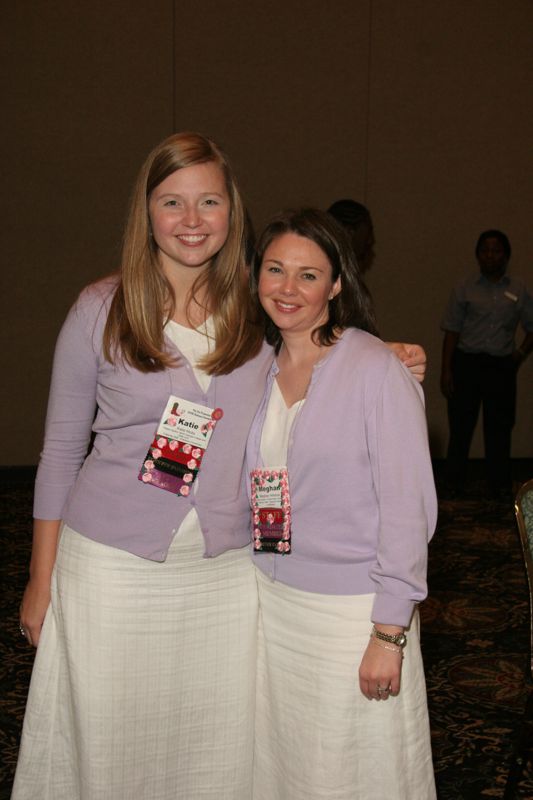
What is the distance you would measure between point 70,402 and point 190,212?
504 mm

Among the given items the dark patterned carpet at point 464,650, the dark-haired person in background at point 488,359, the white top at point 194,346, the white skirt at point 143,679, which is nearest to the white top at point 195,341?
the white top at point 194,346

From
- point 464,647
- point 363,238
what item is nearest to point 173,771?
point 464,647

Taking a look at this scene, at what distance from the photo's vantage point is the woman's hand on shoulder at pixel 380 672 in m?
1.84

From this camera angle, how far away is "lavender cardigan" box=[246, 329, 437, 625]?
1.84 metres

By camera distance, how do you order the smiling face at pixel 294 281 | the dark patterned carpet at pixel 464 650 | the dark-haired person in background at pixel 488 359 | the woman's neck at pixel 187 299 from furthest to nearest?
the dark-haired person in background at pixel 488 359 < the dark patterned carpet at pixel 464 650 < the woman's neck at pixel 187 299 < the smiling face at pixel 294 281

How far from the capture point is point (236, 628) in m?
2.08

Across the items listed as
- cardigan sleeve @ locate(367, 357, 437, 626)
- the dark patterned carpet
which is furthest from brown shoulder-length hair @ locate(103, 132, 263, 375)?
the dark patterned carpet

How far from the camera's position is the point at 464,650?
3900mm

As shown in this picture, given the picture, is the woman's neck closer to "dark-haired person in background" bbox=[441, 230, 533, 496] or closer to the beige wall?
the beige wall

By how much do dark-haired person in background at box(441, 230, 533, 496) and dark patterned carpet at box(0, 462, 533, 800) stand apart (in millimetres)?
1040

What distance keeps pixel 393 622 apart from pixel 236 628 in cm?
41

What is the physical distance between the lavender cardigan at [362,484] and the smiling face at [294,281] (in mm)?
109

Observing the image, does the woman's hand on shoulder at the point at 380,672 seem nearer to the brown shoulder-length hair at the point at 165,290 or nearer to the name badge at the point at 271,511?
the name badge at the point at 271,511

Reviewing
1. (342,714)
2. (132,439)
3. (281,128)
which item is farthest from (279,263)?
(281,128)
